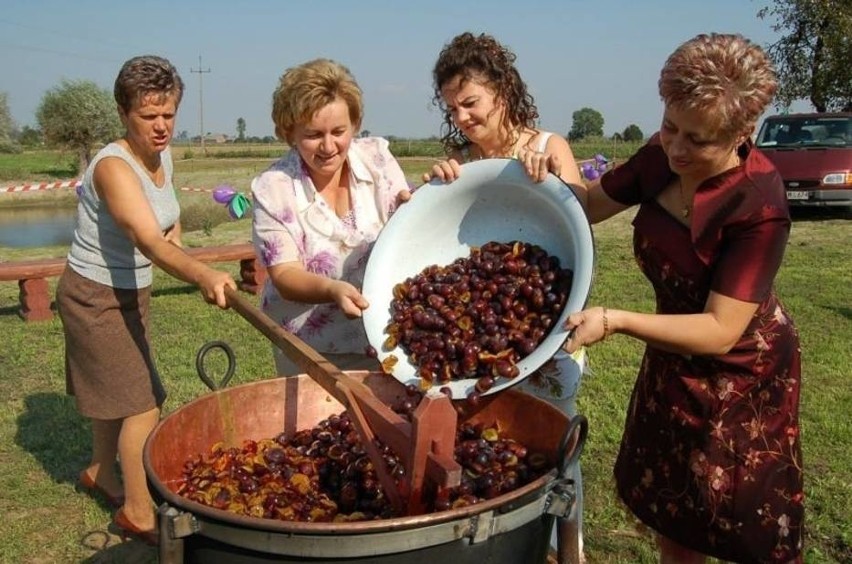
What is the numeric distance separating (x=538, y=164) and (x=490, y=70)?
20.0 inches

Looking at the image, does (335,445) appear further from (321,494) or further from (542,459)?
A: (542,459)

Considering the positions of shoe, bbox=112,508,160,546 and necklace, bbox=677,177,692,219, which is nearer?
necklace, bbox=677,177,692,219

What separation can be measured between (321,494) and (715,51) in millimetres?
1401

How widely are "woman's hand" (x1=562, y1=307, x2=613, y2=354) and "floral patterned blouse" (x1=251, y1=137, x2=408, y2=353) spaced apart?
3.04ft

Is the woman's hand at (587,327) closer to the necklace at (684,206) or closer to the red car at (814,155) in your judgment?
the necklace at (684,206)

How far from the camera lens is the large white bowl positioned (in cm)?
231

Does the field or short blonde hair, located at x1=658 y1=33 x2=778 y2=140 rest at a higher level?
short blonde hair, located at x1=658 y1=33 x2=778 y2=140

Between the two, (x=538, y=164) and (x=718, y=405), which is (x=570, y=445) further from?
(x=538, y=164)

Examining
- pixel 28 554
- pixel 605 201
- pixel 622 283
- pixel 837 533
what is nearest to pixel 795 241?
pixel 622 283

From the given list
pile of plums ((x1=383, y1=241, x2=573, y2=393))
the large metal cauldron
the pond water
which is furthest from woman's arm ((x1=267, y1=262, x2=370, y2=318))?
the pond water

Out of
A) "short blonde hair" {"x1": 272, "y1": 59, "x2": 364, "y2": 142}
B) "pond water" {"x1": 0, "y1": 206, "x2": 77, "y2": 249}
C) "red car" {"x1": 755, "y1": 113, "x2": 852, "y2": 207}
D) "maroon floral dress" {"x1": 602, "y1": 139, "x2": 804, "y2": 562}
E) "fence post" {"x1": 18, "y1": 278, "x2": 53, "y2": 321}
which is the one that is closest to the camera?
"maroon floral dress" {"x1": 602, "y1": 139, "x2": 804, "y2": 562}

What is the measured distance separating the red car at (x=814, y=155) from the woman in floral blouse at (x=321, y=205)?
1040 centimetres

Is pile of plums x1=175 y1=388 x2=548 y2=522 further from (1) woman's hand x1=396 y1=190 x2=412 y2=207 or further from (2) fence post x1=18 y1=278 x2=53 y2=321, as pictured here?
(2) fence post x1=18 y1=278 x2=53 y2=321

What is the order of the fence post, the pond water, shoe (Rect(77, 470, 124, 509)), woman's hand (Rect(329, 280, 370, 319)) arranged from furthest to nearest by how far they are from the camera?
the pond water
the fence post
shoe (Rect(77, 470, 124, 509))
woman's hand (Rect(329, 280, 370, 319))
